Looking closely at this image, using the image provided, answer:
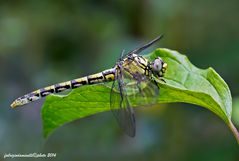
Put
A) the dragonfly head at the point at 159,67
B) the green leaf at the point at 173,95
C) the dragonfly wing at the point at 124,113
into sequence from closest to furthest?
the green leaf at the point at 173,95 → the dragonfly wing at the point at 124,113 → the dragonfly head at the point at 159,67

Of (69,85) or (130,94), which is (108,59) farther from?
(130,94)

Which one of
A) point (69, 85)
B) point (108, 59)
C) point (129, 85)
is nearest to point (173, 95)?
point (129, 85)

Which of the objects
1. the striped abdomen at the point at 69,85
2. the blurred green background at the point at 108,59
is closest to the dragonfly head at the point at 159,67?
the striped abdomen at the point at 69,85

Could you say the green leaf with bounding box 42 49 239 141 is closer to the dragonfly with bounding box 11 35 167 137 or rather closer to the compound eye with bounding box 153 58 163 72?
the dragonfly with bounding box 11 35 167 137

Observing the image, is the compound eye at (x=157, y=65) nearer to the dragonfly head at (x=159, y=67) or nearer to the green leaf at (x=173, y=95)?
the dragonfly head at (x=159, y=67)

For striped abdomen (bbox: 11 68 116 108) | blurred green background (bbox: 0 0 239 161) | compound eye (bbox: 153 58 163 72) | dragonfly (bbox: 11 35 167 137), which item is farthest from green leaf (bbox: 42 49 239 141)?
blurred green background (bbox: 0 0 239 161)
